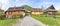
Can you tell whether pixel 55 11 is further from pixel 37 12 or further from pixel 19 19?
pixel 19 19

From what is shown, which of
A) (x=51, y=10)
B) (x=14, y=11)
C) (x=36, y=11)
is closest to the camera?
(x=51, y=10)

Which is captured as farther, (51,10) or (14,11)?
(14,11)

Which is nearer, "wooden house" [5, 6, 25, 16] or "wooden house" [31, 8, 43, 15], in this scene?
"wooden house" [5, 6, 25, 16]

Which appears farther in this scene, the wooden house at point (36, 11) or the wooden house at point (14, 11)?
the wooden house at point (36, 11)

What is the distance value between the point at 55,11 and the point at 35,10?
33.9 inches

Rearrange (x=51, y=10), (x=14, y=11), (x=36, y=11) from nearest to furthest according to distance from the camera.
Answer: (x=51, y=10), (x=14, y=11), (x=36, y=11)

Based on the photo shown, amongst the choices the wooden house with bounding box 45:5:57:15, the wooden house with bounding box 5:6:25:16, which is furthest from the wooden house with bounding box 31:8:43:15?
the wooden house with bounding box 5:6:25:16

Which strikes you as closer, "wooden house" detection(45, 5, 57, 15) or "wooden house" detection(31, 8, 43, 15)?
"wooden house" detection(45, 5, 57, 15)

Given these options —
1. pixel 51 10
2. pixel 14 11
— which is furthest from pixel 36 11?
pixel 14 11

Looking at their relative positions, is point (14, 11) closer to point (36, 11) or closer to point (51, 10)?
point (36, 11)

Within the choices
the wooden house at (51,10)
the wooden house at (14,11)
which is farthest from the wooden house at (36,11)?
the wooden house at (14,11)

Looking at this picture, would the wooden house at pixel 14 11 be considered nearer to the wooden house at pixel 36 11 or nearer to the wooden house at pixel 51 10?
the wooden house at pixel 36 11

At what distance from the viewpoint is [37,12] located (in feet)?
25.8

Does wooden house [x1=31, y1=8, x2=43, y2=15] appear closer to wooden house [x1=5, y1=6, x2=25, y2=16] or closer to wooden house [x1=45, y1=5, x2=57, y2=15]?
wooden house [x1=45, y1=5, x2=57, y2=15]
